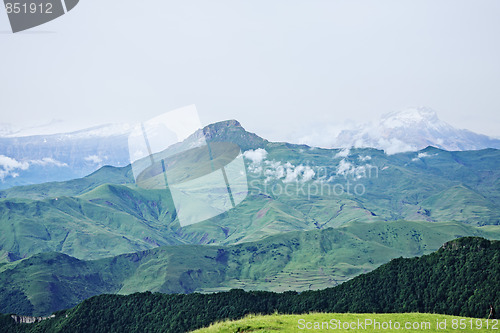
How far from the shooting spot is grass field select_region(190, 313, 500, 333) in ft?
85.3

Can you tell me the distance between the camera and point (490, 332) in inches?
1009

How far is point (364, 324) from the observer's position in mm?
27391

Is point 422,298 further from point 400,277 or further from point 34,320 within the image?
point 34,320

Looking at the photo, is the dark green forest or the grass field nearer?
the grass field

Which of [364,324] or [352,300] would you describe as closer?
[364,324]

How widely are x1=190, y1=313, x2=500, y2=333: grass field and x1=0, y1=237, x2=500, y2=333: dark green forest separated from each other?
1576 cm

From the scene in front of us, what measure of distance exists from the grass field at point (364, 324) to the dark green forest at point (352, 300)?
51.7 feet

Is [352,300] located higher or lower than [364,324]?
lower

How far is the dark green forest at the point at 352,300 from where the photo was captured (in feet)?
176

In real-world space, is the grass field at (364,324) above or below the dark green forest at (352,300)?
above

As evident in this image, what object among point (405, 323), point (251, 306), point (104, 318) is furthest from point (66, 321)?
point (405, 323)

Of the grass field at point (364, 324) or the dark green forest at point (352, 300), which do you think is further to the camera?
the dark green forest at point (352, 300)

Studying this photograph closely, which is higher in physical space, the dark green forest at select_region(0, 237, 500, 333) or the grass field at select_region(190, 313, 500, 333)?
the grass field at select_region(190, 313, 500, 333)

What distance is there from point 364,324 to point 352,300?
44.7m
